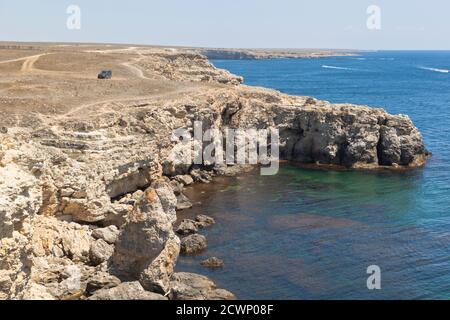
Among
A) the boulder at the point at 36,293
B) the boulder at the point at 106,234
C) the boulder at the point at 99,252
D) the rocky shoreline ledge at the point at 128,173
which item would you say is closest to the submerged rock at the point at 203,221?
the rocky shoreline ledge at the point at 128,173

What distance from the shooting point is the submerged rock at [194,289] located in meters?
31.8

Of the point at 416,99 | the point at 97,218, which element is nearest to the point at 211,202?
the point at 97,218

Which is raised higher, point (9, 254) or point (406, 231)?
point (9, 254)

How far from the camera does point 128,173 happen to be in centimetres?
4756

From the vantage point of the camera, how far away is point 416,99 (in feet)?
415

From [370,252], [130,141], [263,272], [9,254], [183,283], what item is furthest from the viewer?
[130,141]

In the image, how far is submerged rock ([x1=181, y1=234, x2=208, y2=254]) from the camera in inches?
1583

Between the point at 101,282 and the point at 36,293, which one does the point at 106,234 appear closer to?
the point at 101,282

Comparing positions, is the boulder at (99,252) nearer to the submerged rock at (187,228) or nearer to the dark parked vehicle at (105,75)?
the submerged rock at (187,228)

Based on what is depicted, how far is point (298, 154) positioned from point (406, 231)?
997 inches

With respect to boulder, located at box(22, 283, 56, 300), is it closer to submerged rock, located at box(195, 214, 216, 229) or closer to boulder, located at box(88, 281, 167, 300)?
boulder, located at box(88, 281, 167, 300)

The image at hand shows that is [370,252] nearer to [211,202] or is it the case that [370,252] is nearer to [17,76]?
[211,202]
